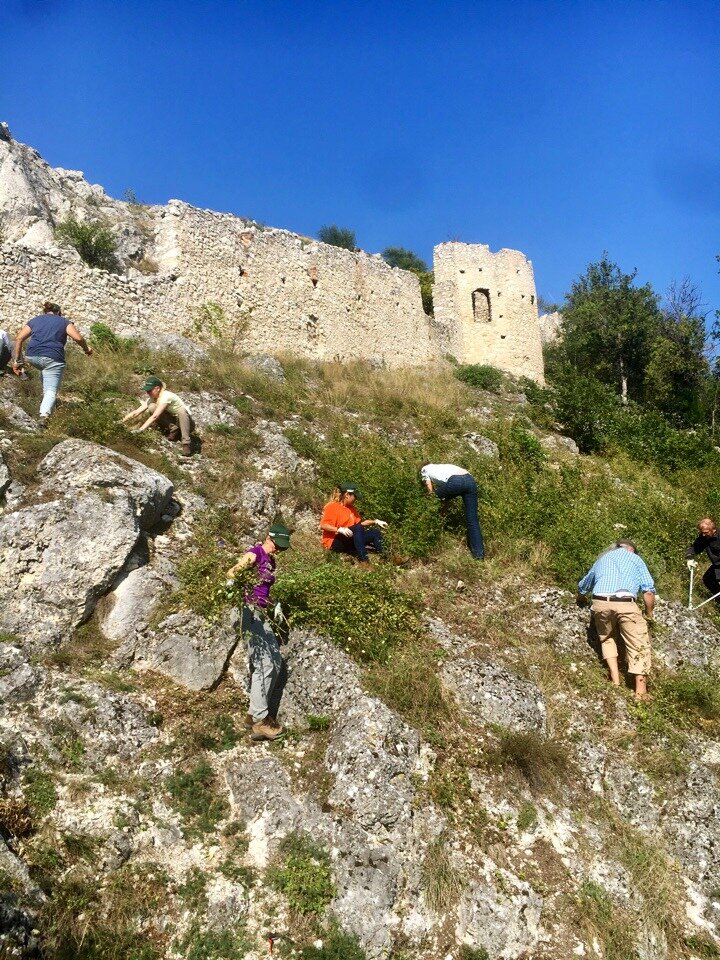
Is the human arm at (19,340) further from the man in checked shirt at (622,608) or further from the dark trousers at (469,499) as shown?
the man in checked shirt at (622,608)

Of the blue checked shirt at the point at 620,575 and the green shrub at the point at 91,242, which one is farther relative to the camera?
the green shrub at the point at 91,242

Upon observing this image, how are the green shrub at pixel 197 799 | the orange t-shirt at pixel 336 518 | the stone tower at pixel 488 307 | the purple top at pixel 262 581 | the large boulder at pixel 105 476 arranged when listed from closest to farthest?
the green shrub at pixel 197 799 → the purple top at pixel 262 581 → the large boulder at pixel 105 476 → the orange t-shirt at pixel 336 518 → the stone tower at pixel 488 307

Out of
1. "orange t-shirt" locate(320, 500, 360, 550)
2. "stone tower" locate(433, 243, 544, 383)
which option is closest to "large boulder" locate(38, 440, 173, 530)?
"orange t-shirt" locate(320, 500, 360, 550)

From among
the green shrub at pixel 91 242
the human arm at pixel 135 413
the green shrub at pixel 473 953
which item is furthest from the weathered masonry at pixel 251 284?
the green shrub at pixel 473 953

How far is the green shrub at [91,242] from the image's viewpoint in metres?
15.7

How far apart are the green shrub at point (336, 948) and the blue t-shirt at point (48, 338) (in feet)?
24.6

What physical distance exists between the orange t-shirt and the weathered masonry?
7983mm

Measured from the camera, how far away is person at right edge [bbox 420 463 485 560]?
8.95 meters

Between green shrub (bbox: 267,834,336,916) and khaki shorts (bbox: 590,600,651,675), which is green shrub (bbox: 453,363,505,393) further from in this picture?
green shrub (bbox: 267,834,336,916)

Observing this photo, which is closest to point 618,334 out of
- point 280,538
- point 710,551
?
point 710,551

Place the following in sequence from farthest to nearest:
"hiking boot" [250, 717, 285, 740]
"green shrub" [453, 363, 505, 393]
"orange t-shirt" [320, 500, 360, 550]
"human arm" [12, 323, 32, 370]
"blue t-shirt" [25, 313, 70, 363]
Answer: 1. "green shrub" [453, 363, 505, 393]
2. "human arm" [12, 323, 32, 370]
3. "blue t-shirt" [25, 313, 70, 363]
4. "orange t-shirt" [320, 500, 360, 550]
5. "hiking boot" [250, 717, 285, 740]

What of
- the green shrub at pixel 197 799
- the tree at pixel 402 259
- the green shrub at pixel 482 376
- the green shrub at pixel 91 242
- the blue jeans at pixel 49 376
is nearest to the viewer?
the green shrub at pixel 197 799

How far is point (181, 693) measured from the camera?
6.25m

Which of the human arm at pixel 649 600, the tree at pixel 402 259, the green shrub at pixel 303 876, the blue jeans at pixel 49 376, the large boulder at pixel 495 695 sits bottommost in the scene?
the green shrub at pixel 303 876
